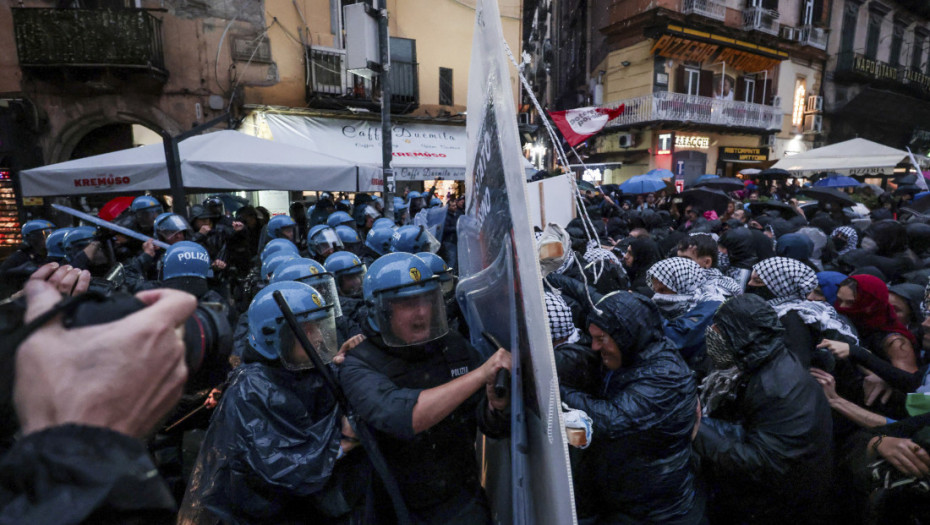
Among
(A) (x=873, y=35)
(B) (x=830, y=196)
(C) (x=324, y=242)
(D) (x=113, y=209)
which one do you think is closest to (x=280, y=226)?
(C) (x=324, y=242)

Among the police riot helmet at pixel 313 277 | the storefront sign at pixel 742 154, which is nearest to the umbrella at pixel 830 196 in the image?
the police riot helmet at pixel 313 277

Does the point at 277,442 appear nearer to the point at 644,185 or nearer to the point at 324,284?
the point at 324,284

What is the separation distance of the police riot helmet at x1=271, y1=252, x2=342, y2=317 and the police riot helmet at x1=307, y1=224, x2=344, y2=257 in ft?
4.35

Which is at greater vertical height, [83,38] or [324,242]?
[83,38]

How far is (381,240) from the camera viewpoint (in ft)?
16.3

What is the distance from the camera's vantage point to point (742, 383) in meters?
2.14

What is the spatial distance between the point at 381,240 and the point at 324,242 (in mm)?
628

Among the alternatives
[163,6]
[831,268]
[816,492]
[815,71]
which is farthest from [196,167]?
[815,71]

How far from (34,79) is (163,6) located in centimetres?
317

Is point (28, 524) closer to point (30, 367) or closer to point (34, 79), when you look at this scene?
point (30, 367)

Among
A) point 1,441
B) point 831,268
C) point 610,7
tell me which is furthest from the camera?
point 610,7

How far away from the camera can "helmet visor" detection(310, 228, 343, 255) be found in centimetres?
458

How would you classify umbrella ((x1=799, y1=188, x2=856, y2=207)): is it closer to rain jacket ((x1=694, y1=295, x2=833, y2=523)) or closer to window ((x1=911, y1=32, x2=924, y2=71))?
rain jacket ((x1=694, y1=295, x2=833, y2=523))

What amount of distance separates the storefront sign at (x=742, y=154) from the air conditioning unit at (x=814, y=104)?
12.6ft
